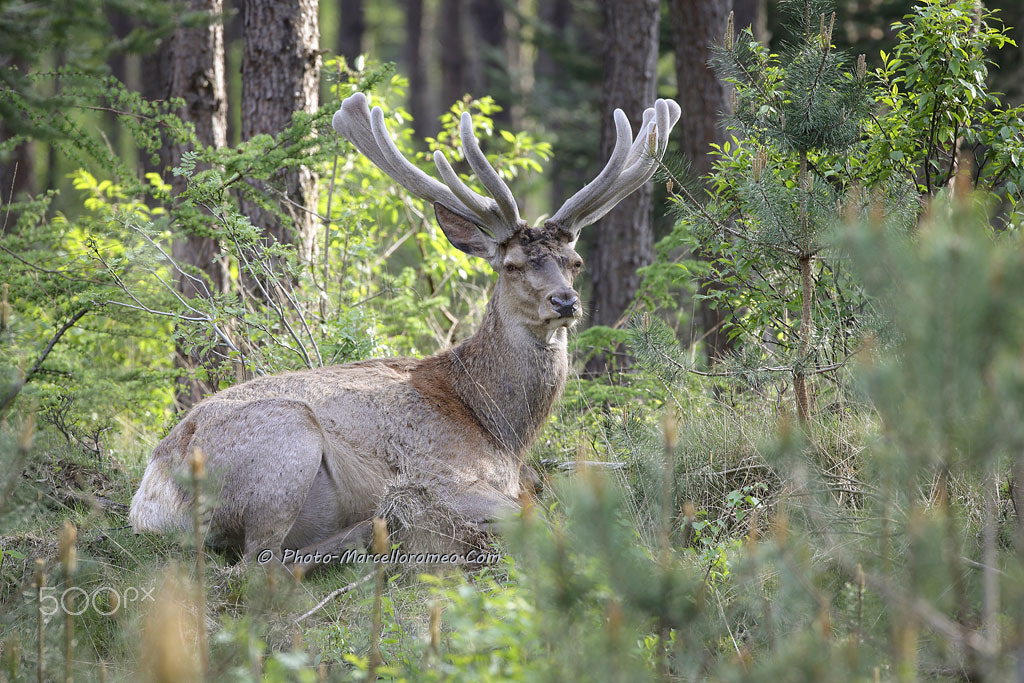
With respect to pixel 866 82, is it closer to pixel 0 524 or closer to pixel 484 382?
pixel 484 382

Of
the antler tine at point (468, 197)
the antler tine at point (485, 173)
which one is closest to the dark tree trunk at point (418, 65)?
the antler tine at point (468, 197)

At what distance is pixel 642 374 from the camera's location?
263 inches

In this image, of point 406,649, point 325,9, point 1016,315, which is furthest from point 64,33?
point 325,9

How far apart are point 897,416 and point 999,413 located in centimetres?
24

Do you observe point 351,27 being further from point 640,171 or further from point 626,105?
point 640,171

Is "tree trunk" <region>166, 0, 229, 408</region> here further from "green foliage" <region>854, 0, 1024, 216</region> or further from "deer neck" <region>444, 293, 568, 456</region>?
"green foliage" <region>854, 0, 1024, 216</region>

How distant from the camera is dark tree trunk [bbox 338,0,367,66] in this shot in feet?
84.7

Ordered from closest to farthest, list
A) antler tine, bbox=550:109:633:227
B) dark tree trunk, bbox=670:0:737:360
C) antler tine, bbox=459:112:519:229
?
antler tine, bbox=459:112:519:229, antler tine, bbox=550:109:633:227, dark tree trunk, bbox=670:0:737:360

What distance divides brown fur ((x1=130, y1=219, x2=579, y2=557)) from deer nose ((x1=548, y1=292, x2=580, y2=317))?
0.7 inches

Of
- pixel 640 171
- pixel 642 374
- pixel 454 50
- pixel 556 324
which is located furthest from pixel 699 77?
pixel 454 50

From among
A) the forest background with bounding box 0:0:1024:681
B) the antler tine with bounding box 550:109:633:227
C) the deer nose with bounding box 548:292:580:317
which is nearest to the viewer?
the forest background with bounding box 0:0:1024:681

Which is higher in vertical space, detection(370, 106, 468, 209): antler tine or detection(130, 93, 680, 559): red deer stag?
detection(370, 106, 468, 209): antler tine

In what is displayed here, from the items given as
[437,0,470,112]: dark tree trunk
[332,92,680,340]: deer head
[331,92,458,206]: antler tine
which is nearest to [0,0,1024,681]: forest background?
[332,92,680,340]: deer head

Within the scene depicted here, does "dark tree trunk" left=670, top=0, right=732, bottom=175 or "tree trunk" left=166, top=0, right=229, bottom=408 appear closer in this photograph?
"tree trunk" left=166, top=0, right=229, bottom=408
